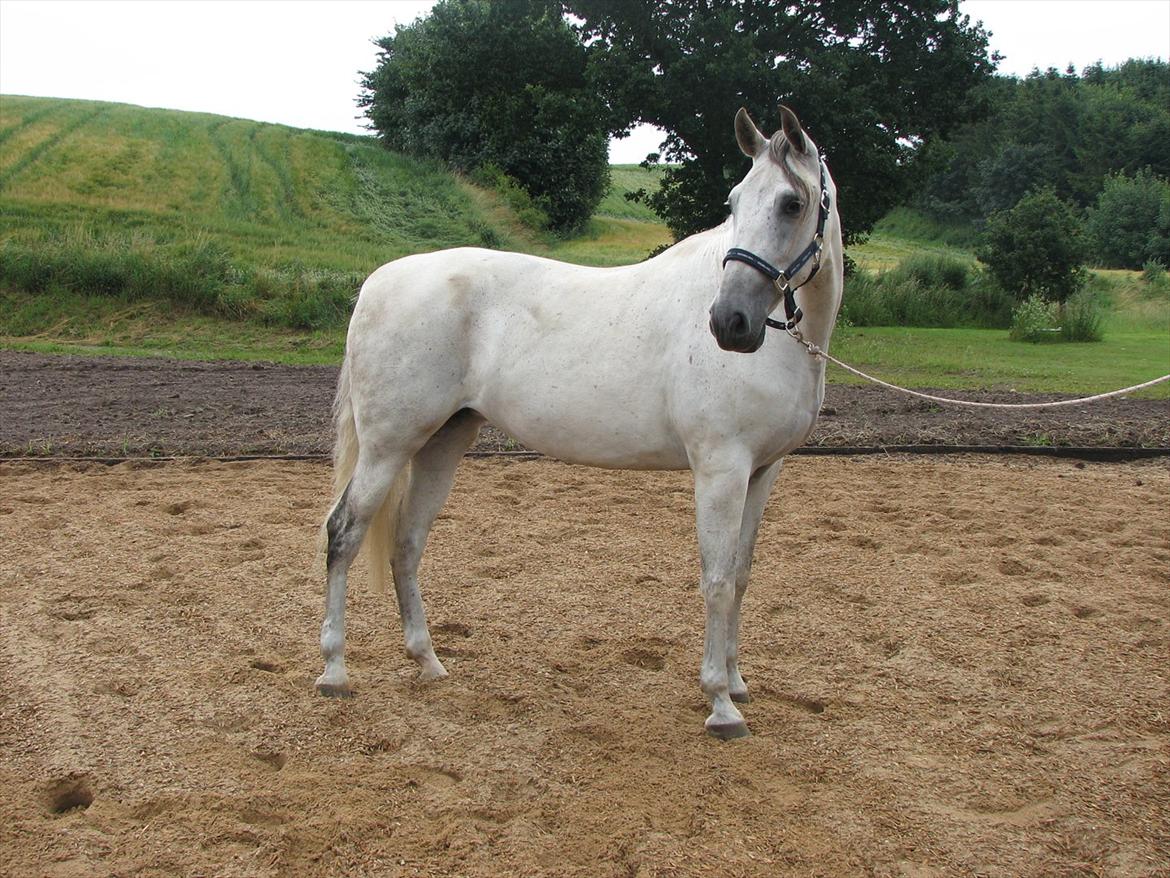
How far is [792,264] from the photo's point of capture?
315 cm

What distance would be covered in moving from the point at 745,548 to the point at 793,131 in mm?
1551

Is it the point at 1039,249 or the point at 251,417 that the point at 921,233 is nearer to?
the point at 1039,249

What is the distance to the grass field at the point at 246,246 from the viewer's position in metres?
15.0

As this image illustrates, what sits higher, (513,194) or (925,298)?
(513,194)

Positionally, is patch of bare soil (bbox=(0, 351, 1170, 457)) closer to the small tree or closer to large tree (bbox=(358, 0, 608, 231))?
large tree (bbox=(358, 0, 608, 231))

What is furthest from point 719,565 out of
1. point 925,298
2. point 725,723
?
point 925,298

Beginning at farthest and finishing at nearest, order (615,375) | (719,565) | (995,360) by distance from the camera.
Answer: (995,360), (615,375), (719,565)

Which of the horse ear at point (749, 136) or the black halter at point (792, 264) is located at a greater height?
the horse ear at point (749, 136)

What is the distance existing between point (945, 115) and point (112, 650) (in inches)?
739

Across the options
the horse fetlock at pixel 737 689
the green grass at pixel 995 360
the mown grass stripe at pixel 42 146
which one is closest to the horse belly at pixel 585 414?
the horse fetlock at pixel 737 689

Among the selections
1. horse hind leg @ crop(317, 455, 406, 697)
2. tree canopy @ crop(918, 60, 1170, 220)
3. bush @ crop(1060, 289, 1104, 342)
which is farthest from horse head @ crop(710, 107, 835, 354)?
tree canopy @ crop(918, 60, 1170, 220)

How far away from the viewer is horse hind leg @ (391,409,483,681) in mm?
4070

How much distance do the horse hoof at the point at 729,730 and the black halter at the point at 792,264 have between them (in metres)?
1.43

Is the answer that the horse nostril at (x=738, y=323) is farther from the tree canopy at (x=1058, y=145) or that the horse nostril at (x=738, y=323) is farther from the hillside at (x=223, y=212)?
the tree canopy at (x=1058, y=145)
